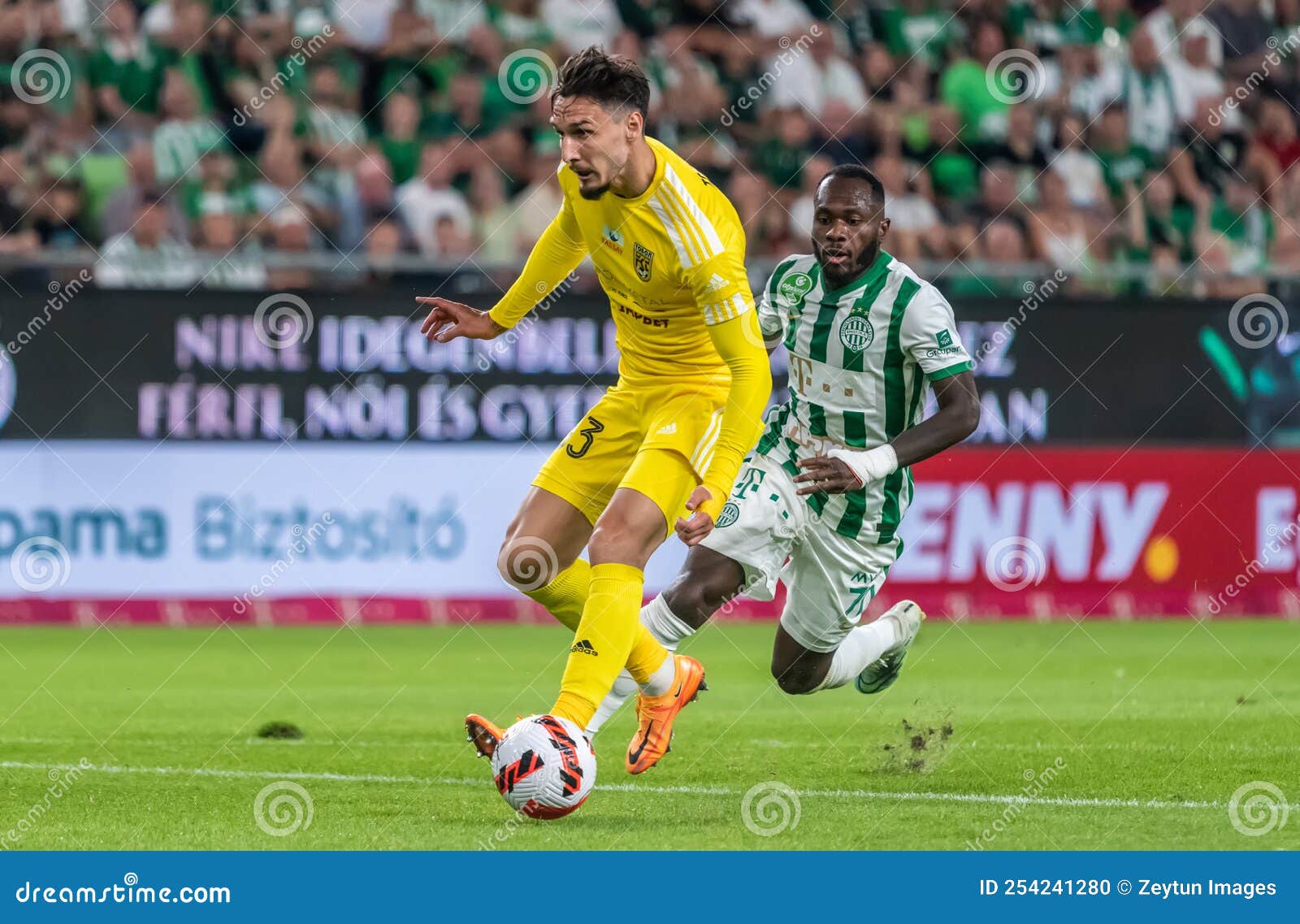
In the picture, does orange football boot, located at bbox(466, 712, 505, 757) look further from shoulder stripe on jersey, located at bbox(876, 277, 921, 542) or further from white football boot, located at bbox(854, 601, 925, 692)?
white football boot, located at bbox(854, 601, 925, 692)

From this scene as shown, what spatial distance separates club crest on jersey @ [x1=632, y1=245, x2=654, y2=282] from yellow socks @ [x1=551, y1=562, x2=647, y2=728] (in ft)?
3.31

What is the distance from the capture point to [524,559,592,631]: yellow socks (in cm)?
678

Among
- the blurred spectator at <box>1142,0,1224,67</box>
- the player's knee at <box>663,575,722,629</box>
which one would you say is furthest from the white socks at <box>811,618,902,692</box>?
the blurred spectator at <box>1142,0,1224,67</box>

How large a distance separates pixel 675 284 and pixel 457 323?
3.30ft

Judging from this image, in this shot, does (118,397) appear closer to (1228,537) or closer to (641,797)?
(641,797)

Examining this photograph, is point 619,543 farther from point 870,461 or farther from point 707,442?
point 870,461

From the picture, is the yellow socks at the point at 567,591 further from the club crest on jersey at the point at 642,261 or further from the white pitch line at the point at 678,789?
the club crest on jersey at the point at 642,261

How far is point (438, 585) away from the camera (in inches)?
481

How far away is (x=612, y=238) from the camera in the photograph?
20.9ft

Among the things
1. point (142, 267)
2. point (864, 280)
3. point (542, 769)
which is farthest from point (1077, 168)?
point (542, 769)

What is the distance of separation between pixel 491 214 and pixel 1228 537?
17.9ft

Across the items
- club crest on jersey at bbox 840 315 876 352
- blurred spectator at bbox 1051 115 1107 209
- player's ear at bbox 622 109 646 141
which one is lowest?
club crest on jersey at bbox 840 315 876 352

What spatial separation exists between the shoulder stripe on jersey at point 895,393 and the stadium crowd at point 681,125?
5407 millimetres

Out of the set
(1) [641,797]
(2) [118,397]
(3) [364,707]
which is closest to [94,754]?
(3) [364,707]
